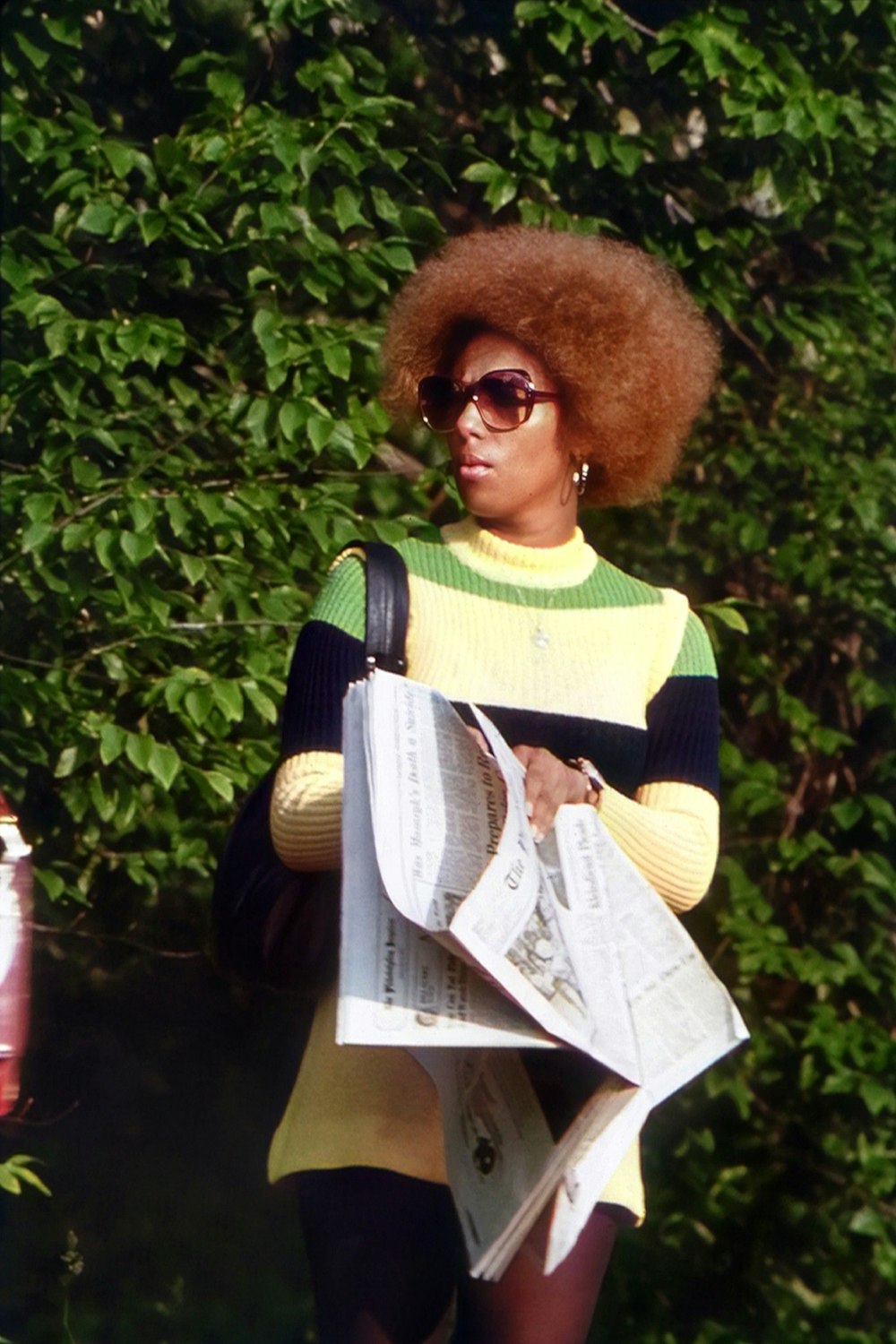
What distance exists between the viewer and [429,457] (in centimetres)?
370

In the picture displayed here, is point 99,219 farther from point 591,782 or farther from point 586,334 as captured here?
point 591,782

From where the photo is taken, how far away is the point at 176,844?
3.44 m

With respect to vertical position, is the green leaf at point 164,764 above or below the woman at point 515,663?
below

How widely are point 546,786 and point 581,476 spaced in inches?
20.8

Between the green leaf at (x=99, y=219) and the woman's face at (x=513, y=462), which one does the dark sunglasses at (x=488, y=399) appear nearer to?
the woman's face at (x=513, y=462)

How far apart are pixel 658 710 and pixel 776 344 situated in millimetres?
2029

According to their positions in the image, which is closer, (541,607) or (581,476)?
(541,607)

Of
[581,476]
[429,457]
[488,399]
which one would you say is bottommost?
[429,457]

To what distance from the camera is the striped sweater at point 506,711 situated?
2150mm

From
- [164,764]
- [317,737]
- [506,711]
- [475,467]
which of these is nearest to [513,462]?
[475,467]

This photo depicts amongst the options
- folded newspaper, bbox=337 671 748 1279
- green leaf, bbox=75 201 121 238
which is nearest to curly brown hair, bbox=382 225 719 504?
folded newspaper, bbox=337 671 748 1279

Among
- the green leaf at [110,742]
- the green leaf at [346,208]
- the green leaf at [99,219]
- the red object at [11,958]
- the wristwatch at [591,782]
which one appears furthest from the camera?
the green leaf at [346,208]

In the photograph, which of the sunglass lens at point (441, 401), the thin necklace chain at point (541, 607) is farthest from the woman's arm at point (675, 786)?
the sunglass lens at point (441, 401)

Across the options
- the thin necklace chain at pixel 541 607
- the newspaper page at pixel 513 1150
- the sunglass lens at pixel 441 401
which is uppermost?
the sunglass lens at pixel 441 401
